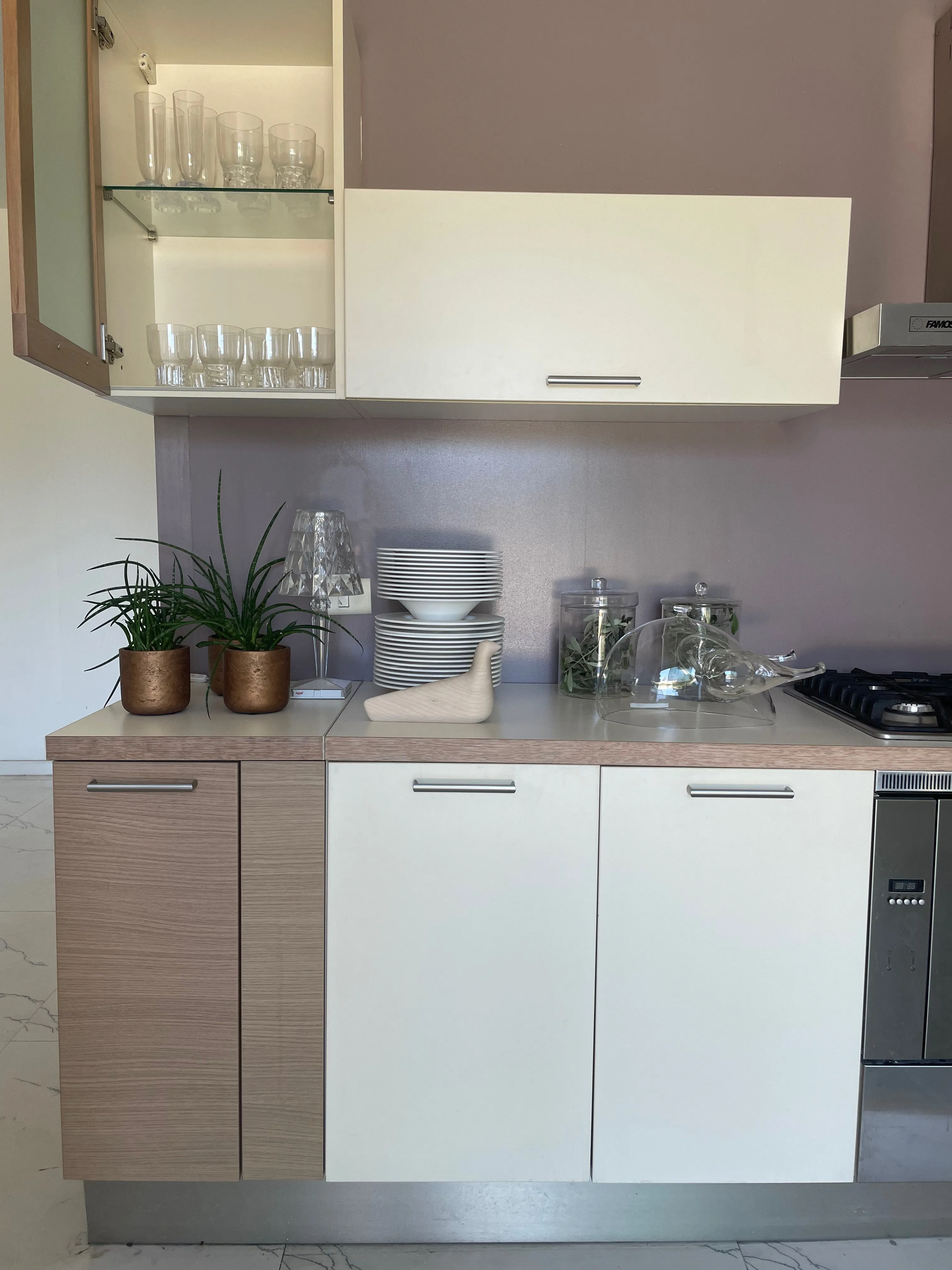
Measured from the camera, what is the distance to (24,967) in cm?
274

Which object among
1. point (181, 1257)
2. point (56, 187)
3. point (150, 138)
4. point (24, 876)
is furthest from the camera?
point (24, 876)

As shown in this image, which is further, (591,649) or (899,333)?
(591,649)

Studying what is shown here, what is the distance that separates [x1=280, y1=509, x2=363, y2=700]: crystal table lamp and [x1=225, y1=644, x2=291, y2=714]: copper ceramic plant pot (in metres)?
0.15

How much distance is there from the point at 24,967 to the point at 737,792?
2249 millimetres

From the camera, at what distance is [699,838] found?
1592mm

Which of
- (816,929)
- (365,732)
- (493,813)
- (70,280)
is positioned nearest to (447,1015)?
(493,813)

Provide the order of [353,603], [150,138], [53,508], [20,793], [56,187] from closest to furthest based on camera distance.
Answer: [56,187] → [150,138] → [353,603] → [20,793] → [53,508]

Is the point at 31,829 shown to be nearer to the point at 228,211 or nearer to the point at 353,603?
the point at 353,603

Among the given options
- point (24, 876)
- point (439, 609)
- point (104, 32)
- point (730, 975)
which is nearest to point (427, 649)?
point (439, 609)

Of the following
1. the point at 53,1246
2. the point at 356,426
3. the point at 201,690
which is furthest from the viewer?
the point at 356,426

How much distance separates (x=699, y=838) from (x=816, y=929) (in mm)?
261

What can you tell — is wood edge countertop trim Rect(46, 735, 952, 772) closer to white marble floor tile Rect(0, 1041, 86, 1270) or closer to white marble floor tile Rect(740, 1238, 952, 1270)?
white marble floor tile Rect(0, 1041, 86, 1270)

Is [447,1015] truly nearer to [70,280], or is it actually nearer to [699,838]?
[699,838]

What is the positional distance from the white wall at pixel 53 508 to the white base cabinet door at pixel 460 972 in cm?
335
